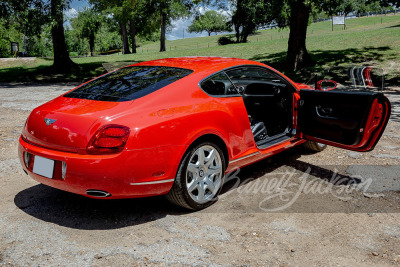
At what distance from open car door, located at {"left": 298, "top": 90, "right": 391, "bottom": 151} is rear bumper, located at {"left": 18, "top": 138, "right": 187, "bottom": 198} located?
1980mm

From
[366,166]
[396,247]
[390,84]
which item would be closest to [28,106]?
[366,166]

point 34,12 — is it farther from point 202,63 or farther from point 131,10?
point 131,10

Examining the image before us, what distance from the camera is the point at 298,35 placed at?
52.0 feet

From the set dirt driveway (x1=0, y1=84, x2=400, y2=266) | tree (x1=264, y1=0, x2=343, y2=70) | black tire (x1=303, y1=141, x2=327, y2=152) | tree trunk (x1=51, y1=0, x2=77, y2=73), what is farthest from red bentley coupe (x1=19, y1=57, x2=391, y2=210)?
tree trunk (x1=51, y1=0, x2=77, y2=73)

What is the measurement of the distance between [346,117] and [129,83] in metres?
2.43

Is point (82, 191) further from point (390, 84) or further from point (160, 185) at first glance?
point (390, 84)

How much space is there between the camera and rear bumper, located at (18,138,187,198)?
2.91 m

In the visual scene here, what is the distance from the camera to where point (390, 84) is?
1362cm

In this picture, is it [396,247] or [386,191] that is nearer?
[396,247]

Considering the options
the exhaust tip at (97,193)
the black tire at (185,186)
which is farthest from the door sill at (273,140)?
the exhaust tip at (97,193)

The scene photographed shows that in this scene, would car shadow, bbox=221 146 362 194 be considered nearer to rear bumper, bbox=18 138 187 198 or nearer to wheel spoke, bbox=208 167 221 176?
wheel spoke, bbox=208 167 221 176

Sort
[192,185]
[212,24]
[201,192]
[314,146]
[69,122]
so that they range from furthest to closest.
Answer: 1. [212,24]
2. [314,146]
3. [201,192]
4. [192,185]
5. [69,122]

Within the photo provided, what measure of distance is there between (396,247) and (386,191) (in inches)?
48.6

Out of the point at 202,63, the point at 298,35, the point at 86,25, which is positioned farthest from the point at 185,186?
the point at 86,25
